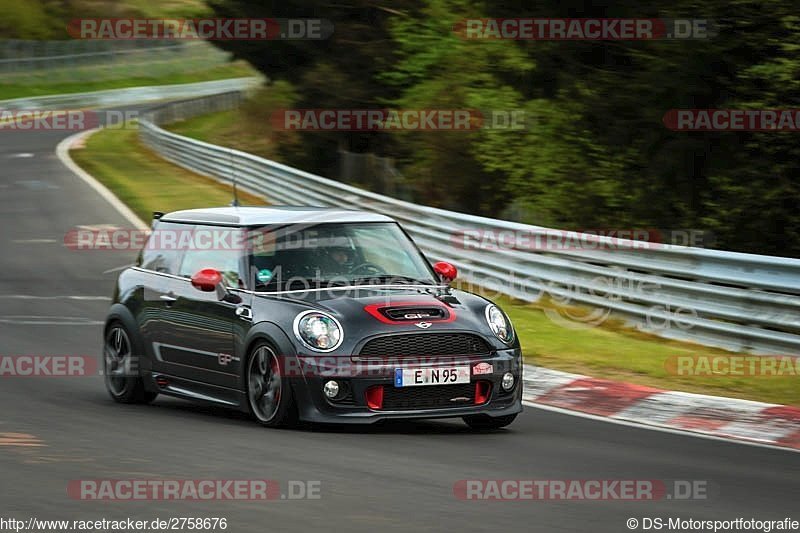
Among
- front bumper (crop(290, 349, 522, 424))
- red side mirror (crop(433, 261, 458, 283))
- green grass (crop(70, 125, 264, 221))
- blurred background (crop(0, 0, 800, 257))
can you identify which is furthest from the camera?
green grass (crop(70, 125, 264, 221))

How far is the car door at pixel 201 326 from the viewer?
9.80 metres

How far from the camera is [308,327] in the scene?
9.12 meters

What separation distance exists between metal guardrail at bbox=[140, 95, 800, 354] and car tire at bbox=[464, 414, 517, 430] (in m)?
3.54

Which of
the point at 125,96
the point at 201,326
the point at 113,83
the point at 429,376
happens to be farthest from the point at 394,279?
the point at 113,83

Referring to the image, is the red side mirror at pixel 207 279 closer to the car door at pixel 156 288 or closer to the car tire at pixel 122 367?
the car door at pixel 156 288

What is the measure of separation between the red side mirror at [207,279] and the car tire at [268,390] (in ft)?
1.97

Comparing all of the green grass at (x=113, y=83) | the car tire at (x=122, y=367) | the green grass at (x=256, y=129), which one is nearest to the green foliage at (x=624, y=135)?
the car tire at (x=122, y=367)

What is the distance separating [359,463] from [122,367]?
150 inches

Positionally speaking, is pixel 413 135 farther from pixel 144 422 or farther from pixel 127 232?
pixel 144 422

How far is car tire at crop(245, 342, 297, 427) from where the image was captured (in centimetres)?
914

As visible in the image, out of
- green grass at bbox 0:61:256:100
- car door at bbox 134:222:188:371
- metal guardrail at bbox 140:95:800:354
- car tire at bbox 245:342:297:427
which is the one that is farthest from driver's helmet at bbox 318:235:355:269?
green grass at bbox 0:61:256:100

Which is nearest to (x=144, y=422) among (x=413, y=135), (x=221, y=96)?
(x=413, y=135)

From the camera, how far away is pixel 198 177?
32.8m

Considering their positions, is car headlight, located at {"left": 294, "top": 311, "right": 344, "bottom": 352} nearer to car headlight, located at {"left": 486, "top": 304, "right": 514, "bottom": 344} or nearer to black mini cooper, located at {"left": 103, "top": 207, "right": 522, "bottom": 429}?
black mini cooper, located at {"left": 103, "top": 207, "right": 522, "bottom": 429}
